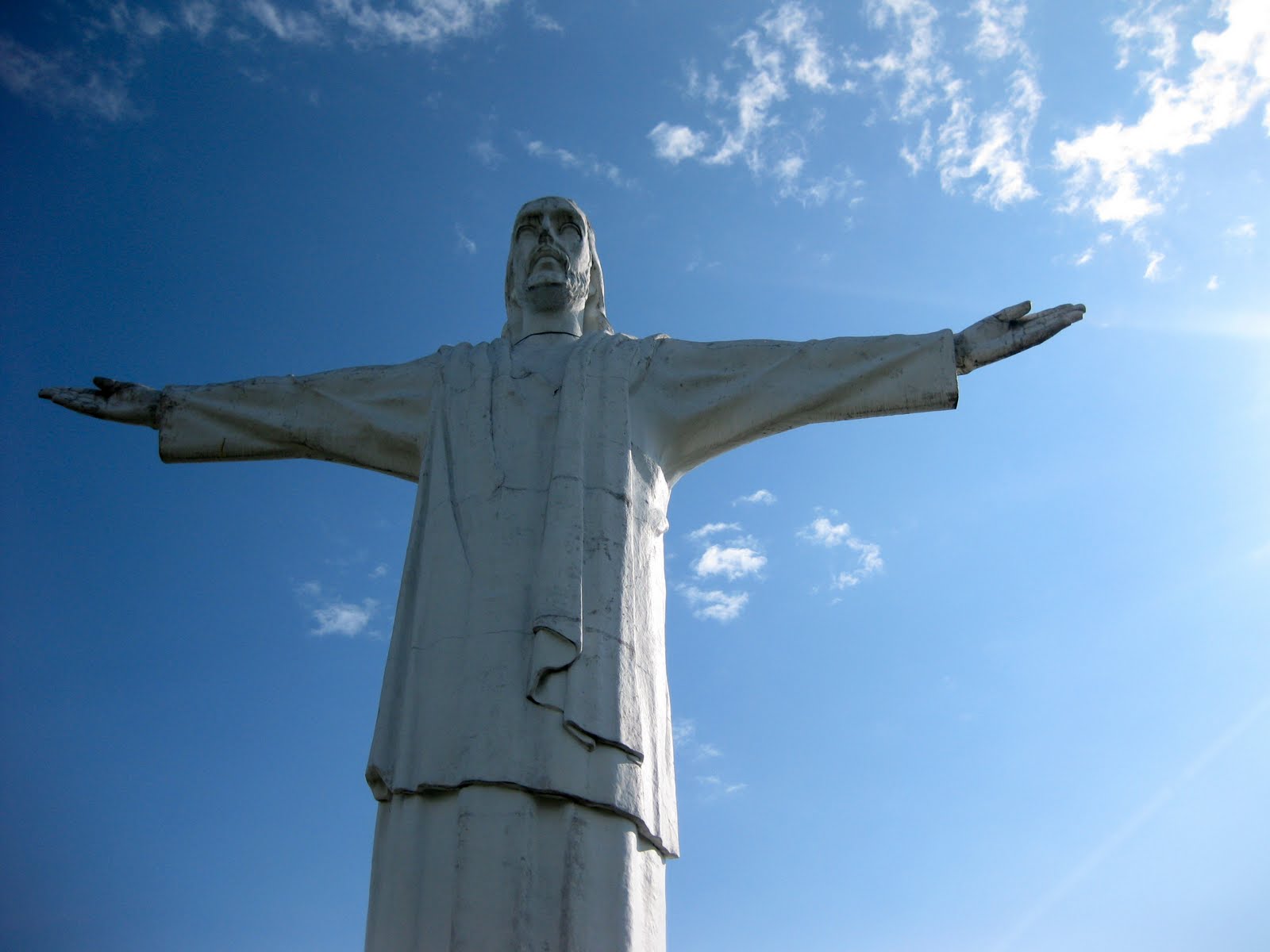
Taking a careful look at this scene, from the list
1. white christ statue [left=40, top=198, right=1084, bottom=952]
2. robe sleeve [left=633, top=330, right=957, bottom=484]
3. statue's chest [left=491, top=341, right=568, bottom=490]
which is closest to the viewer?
white christ statue [left=40, top=198, right=1084, bottom=952]

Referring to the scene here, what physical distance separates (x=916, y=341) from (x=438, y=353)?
132 inches

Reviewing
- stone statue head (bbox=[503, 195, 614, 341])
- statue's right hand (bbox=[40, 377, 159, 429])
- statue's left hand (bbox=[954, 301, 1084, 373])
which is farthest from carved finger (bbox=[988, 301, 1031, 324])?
statue's right hand (bbox=[40, 377, 159, 429])

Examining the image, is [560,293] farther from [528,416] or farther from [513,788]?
[513,788]

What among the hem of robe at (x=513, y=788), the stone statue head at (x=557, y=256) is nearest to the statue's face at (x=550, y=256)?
the stone statue head at (x=557, y=256)

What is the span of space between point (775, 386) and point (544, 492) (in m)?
1.76

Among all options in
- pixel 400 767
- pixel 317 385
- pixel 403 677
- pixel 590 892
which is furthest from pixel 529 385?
pixel 590 892

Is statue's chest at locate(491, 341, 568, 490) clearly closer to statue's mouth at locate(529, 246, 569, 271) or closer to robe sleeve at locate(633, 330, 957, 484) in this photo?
robe sleeve at locate(633, 330, 957, 484)

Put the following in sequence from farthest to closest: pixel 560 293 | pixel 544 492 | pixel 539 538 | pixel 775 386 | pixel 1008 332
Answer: pixel 560 293, pixel 775 386, pixel 1008 332, pixel 544 492, pixel 539 538

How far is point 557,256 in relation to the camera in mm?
9273

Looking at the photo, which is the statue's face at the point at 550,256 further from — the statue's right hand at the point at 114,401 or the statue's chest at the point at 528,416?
the statue's right hand at the point at 114,401

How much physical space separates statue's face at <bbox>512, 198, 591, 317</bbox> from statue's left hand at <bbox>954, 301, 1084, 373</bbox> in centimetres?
287

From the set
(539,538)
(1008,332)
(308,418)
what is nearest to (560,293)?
(308,418)

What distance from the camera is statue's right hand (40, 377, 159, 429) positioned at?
8.86 m

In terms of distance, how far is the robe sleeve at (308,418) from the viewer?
878cm
